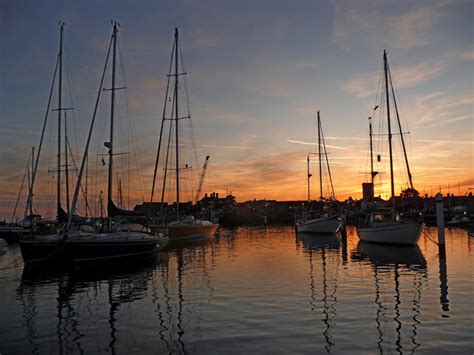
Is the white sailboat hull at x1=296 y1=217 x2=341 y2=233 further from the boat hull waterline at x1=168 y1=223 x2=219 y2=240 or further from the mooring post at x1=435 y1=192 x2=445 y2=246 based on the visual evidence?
the mooring post at x1=435 y1=192 x2=445 y2=246

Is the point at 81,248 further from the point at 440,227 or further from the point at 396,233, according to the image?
the point at 396,233

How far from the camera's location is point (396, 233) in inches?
1890

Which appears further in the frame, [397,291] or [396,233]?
[396,233]

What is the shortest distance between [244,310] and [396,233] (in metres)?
34.7

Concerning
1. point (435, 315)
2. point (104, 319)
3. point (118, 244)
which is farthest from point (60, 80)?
point (435, 315)

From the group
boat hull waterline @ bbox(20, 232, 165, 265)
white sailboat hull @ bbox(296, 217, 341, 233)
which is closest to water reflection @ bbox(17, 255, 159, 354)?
boat hull waterline @ bbox(20, 232, 165, 265)

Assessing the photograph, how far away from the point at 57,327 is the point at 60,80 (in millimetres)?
33807

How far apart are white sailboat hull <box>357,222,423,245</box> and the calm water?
14405 millimetres

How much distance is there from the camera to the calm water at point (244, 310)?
13805mm

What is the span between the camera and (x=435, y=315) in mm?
16891

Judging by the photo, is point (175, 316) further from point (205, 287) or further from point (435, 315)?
point (435, 315)

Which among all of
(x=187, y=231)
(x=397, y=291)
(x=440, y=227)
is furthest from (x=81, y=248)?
(x=440, y=227)

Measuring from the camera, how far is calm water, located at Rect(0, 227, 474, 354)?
13805mm

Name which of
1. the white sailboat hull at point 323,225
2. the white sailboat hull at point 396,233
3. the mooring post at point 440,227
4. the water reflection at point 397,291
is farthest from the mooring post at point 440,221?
the white sailboat hull at point 323,225
